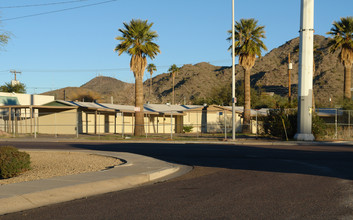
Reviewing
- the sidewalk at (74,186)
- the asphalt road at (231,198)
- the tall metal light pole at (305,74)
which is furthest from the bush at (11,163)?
the tall metal light pole at (305,74)

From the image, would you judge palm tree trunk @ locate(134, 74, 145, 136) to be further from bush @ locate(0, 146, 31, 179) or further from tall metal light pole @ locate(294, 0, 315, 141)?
bush @ locate(0, 146, 31, 179)

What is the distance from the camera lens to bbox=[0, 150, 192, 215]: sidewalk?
8.53 m

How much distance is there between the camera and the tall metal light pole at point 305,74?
29.4 meters

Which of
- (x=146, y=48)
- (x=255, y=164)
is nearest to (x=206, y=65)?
(x=146, y=48)

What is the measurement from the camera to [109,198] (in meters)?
9.12

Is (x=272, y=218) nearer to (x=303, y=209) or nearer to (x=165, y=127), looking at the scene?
(x=303, y=209)

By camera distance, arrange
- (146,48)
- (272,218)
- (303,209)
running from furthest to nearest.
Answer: (146,48) → (303,209) → (272,218)

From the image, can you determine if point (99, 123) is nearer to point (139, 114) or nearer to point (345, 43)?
point (139, 114)

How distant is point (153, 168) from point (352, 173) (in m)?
6.03

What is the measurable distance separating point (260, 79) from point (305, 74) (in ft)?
275

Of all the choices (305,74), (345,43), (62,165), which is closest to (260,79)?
(345,43)

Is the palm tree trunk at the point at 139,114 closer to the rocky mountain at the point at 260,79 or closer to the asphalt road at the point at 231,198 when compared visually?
the asphalt road at the point at 231,198

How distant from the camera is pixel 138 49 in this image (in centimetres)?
3934

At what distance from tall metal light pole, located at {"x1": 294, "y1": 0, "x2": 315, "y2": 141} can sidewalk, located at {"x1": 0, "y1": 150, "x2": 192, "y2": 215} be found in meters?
18.0
